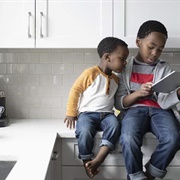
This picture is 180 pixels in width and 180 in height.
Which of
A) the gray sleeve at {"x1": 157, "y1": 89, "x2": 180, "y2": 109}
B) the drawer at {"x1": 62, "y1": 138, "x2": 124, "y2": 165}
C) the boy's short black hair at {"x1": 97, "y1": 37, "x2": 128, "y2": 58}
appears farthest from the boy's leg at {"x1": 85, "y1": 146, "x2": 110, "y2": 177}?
the boy's short black hair at {"x1": 97, "y1": 37, "x2": 128, "y2": 58}

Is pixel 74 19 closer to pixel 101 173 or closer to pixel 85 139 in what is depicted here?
pixel 85 139

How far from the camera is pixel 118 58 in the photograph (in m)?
1.57

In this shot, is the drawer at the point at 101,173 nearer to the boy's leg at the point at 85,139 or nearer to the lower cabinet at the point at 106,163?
the lower cabinet at the point at 106,163

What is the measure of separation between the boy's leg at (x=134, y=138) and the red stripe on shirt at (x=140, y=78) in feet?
0.49

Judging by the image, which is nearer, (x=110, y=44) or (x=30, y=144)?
(x=30, y=144)

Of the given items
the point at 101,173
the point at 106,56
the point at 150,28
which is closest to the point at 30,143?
the point at 101,173

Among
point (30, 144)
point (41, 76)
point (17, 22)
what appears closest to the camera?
point (30, 144)

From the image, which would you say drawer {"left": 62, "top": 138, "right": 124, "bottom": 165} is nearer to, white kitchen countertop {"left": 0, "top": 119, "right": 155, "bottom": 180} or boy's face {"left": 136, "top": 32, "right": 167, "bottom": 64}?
white kitchen countertop {"left": 0, "top": 119, "right": 155, "bottom": 180}

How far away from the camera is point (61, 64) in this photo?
201 cm

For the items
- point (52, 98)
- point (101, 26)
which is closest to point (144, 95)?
point (101, 26)

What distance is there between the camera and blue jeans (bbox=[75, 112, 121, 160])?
147 cm

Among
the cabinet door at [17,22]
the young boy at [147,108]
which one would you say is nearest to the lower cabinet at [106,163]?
the young boy at [147,108]

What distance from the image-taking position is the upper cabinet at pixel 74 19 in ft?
5.55

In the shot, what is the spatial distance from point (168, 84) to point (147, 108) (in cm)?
19
